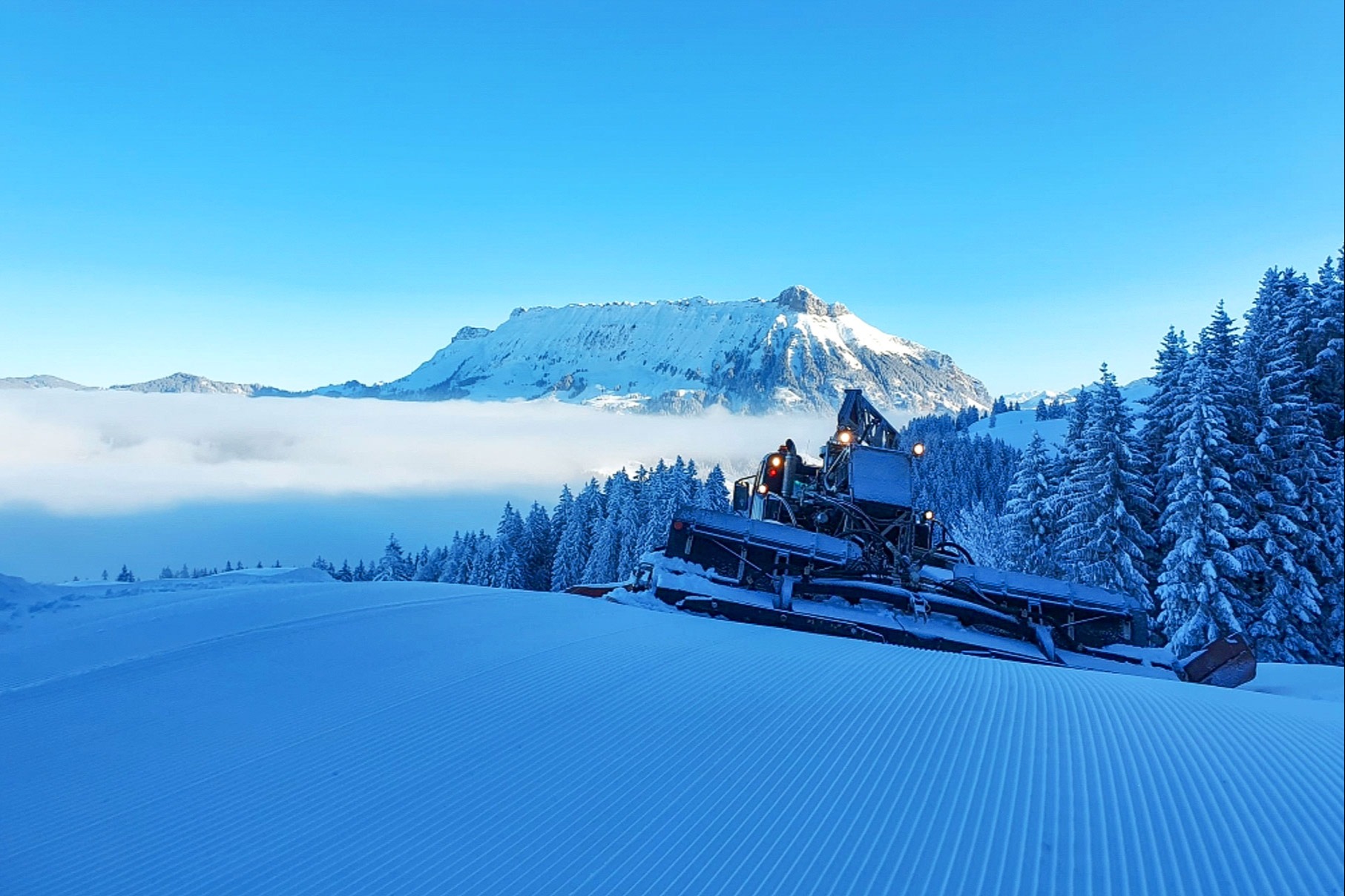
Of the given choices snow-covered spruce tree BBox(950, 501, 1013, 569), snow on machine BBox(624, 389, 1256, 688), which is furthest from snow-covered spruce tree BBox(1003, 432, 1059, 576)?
snow on machine BBox(624, 389, 1256, 688)

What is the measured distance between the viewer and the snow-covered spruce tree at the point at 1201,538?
1855 cm

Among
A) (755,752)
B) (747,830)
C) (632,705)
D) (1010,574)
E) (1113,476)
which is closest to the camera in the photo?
(747,830)

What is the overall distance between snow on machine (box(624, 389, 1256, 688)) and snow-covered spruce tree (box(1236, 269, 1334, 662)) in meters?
8.45

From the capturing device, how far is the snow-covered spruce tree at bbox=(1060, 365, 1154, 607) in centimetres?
2256

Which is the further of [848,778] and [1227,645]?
[1227,645]

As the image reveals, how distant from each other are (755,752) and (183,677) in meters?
6.96

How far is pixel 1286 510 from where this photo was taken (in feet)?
62.6

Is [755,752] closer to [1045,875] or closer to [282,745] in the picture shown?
[1045,875]

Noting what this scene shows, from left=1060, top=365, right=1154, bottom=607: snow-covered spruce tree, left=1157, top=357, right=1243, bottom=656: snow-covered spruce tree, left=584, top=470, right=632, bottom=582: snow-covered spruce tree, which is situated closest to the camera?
left=1157, top=357, right=1243, bottom=656: snow-covered spruce tree

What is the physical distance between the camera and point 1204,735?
20.7 feet

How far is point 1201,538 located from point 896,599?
11605mm

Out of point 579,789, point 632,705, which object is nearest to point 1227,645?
point 632,705

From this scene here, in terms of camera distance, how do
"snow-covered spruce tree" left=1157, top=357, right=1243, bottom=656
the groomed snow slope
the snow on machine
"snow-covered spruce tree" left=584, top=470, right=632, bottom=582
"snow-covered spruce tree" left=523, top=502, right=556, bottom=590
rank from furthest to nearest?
"snow-covered spruce tree" left=523, top=502, right=556, bottom=590 → "snow-covered spruce tree" left=584, top=470, right=632, bottom=582 → "snow-covered spruce tree" left=1157, top=357, right=1243, bottom=656 → the snow on machine → the groomed snow slope

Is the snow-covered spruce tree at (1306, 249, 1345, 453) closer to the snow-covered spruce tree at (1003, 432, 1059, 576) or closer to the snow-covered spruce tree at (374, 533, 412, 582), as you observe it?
the snow-covered spruce tree at (1003, 432, 1059, 576)
